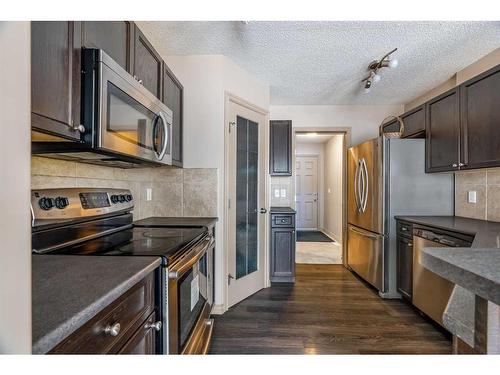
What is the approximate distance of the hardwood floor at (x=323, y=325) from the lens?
1.94 m

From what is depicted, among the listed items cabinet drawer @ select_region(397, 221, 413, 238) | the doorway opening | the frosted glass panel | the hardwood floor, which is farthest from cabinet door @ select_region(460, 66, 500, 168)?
the doorway opening

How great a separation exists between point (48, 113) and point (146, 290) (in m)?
0.71

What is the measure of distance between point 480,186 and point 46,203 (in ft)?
11.0

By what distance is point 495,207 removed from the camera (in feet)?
7.79

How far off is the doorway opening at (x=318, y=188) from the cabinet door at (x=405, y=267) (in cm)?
282

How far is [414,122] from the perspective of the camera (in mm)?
3098

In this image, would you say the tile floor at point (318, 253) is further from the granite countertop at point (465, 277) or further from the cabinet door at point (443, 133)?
the granite countertop at point (465, 277)

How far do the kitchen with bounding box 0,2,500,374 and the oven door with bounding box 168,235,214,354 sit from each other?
13 mm

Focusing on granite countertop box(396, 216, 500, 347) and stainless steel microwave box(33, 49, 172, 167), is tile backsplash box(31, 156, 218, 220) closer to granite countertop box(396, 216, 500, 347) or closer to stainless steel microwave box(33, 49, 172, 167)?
stainless steel microwave box(33, 49, 172, 167)

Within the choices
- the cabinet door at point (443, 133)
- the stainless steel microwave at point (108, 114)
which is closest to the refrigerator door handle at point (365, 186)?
the cabinet door at point (443, 133)

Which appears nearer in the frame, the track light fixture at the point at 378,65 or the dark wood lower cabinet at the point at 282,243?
the track light fixture at the point at 378,65

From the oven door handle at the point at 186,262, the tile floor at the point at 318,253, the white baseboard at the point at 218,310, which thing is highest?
the oven door handle at the point at 186,262
